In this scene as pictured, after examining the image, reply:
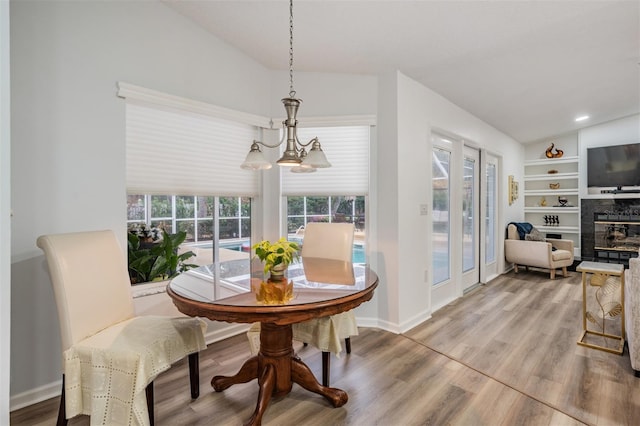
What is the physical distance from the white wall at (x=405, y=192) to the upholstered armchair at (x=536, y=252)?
Answer: 10.0 ft

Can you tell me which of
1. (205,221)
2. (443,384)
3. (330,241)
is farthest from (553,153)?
(205,221)

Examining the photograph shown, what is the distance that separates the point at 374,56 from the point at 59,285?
274cm

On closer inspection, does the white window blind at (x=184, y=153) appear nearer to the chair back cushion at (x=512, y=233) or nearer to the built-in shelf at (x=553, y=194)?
the chair back cushion at (x=512, y=233)

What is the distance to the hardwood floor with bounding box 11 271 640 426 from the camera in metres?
1.87

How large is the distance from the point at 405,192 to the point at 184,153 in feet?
6.66

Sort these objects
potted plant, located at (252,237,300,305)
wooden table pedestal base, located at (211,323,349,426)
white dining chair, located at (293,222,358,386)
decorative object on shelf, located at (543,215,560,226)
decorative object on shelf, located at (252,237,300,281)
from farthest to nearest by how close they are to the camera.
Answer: decorative object on shelf, located at (543,215,560,226)
white dining chair, located at (293,222,358,386)
wooden table pedestal base, located at (211,323,349,426)
decorative object on shelf, located at (252,237,300,281)
potted plant, located at (252,237,300,305)

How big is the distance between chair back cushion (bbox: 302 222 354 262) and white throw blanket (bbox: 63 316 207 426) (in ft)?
4.78

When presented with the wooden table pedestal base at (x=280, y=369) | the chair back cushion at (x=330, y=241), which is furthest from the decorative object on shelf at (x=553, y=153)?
the wooden table pedestal base at (x=280, y=369)

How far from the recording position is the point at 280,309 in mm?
1484

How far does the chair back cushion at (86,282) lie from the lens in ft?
5.36

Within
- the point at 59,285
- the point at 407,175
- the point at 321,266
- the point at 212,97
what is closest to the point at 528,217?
the point at 407,175

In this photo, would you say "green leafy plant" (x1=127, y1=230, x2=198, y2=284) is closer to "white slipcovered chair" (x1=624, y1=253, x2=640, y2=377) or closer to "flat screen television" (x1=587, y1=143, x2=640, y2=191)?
"white slipcovered chair" (x1=624, y1=253, x2=640, y2=377)

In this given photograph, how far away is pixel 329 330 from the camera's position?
2.09 meters

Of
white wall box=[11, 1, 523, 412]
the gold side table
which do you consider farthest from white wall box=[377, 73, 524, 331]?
the gold side table
